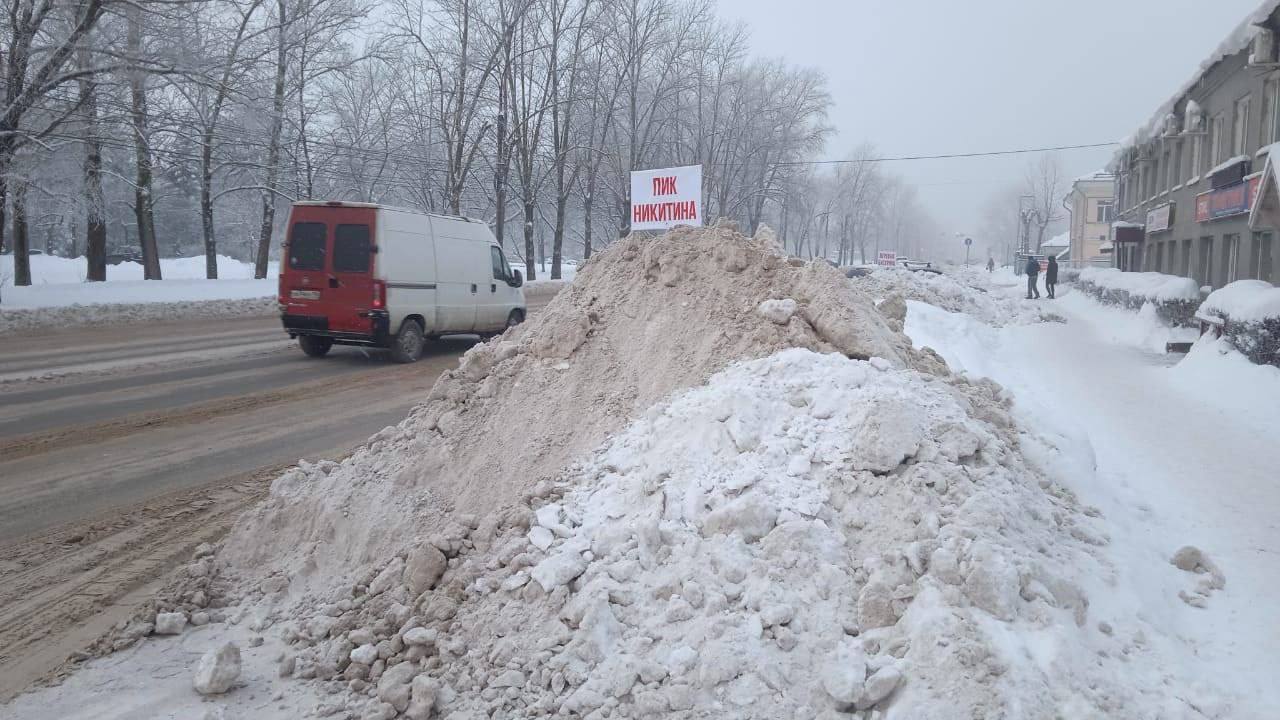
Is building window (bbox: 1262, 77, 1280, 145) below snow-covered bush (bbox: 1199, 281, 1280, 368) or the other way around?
the other way around

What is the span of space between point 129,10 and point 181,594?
17.2m

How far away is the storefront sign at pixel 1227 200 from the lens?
1658cm

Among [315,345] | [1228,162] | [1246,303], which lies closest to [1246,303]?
[1246,303]

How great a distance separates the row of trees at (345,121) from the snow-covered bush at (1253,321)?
1896 cm

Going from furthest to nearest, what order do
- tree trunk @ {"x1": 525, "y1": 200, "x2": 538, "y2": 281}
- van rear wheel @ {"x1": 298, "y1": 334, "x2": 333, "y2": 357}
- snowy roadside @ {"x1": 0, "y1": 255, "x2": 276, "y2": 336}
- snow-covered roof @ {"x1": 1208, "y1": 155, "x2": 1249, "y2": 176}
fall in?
1. tree trunk @ {"x1": 525, "y1": 200, "x2": 538, "y2": 281}
2. snowy roadside @ {"x1": 0, "y1": 255, "x2": 276, "y2": 336}
3. snow-covered roof @ {"x1": 1208, "y1": 155, "x2": 1249, "y2": 176}
4. van rear wheel @ {"x1": 298, "y1": 334, "x2": 333, "y2": 357}

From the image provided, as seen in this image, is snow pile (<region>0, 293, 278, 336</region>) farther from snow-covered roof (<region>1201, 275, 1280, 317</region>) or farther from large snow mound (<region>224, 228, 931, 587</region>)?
snow-covered roof (<region>1201, 275, 1280, 317</region>)

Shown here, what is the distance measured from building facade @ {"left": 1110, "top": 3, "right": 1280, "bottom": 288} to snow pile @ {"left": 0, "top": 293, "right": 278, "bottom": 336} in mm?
24368

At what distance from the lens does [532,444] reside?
509 cm

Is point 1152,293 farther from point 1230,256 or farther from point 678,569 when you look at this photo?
point 678,569

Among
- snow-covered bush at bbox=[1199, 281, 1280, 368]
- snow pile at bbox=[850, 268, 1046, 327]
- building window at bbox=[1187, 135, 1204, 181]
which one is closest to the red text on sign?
snow-covered bush at bbox=[1199, 281, 1280, 368]

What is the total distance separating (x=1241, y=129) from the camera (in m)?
18.6

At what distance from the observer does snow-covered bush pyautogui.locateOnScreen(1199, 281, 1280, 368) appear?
34.5ft

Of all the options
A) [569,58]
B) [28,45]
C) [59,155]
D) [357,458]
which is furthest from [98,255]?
[357,458]

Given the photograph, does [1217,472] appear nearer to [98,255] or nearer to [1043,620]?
[1043,620]
